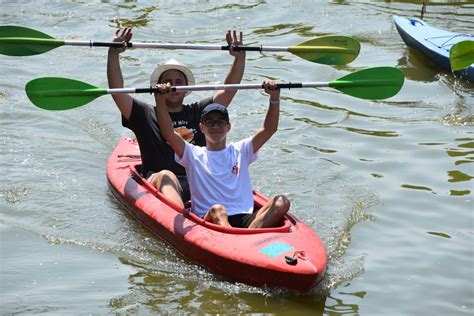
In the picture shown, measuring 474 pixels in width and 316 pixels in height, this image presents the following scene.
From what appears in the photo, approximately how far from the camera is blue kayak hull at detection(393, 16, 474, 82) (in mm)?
10805

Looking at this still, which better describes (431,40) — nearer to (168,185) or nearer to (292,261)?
(168,185)

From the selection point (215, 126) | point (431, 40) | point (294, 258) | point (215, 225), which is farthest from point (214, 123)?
point (431, 40)

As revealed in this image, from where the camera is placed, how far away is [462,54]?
6914mm

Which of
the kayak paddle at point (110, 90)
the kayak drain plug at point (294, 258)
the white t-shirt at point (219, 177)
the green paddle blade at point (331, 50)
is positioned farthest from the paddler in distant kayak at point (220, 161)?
the green paddle blade at point (331, 50)

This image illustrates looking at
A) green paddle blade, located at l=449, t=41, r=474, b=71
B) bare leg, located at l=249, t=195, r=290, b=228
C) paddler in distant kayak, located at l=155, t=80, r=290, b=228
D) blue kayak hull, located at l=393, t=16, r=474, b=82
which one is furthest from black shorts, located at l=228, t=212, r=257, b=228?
blue kayak hull, located at l=393, t=16, r=474, b=82

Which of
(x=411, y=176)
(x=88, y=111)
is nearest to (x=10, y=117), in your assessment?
(x=88, y=111)

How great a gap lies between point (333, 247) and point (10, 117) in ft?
14.2

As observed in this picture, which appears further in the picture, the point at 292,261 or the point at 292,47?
the point at 292,47

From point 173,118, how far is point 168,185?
645mm

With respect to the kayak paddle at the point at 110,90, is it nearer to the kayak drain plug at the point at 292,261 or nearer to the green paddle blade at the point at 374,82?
the green paddle blade at the point at 374,82

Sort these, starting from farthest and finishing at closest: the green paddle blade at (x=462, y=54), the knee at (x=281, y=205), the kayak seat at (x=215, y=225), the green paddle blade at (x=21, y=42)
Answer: the green paddle blade at (x=21, y=42)
the green paddle blade at (x=462, y=54)
the knee at (x=281, y=205)
the kayak seat at (x=215, y=225)

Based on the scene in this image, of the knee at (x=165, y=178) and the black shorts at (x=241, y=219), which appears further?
the knee at (x=165, y=178)

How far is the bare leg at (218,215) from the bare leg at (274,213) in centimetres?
20

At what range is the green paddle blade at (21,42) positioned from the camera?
703 cm
